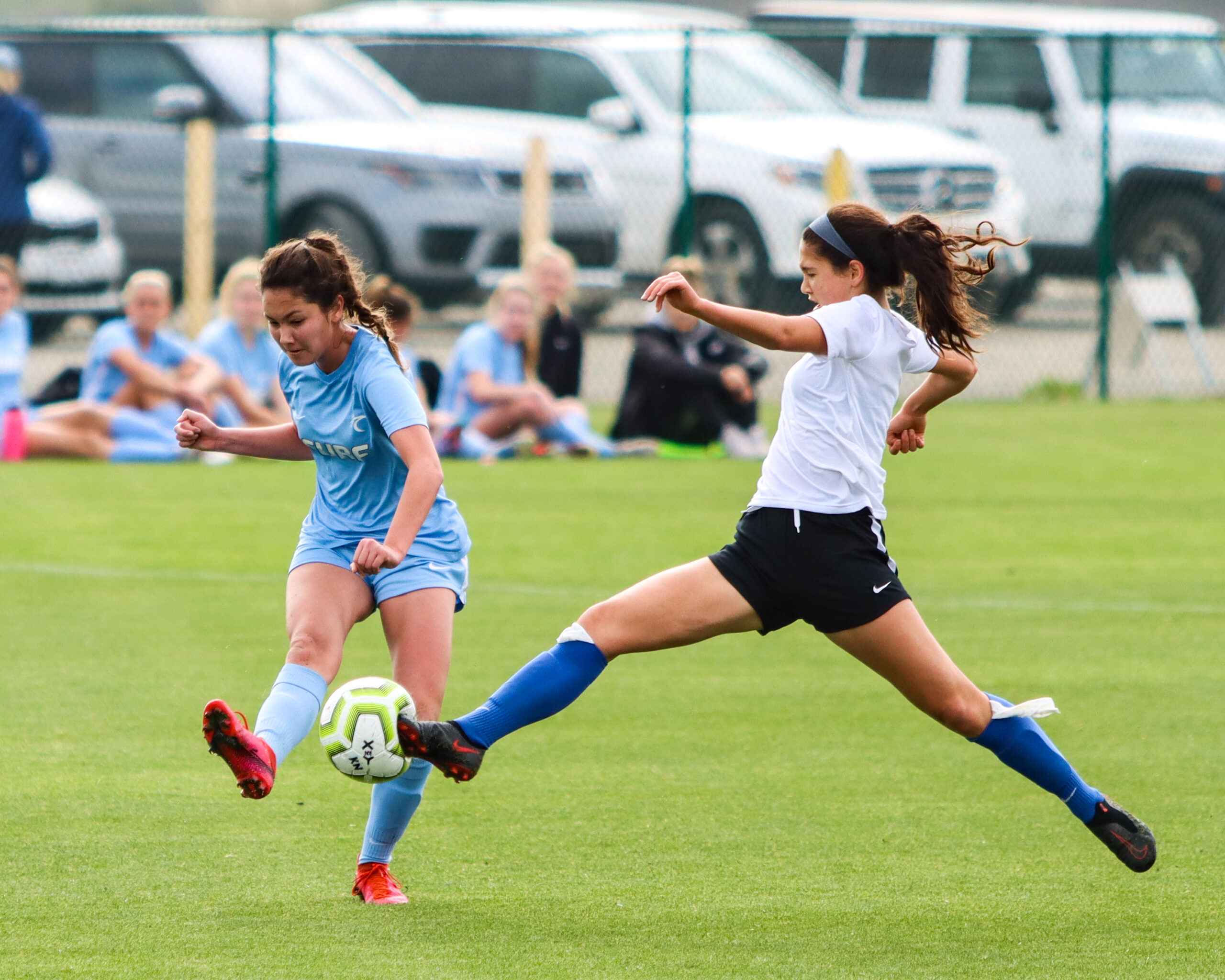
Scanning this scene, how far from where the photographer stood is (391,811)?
181 inches

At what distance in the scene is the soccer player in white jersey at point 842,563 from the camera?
4.58 meters

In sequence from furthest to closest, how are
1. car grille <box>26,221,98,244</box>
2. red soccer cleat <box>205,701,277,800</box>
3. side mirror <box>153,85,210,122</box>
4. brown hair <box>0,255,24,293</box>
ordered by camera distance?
side mirror <box>153,85,210,122</box>
car grille <box>26,221,98,244</box>
brown hair <box>0,255,24,293</box>
red soccer cleat <box>205,701,277,800</box>

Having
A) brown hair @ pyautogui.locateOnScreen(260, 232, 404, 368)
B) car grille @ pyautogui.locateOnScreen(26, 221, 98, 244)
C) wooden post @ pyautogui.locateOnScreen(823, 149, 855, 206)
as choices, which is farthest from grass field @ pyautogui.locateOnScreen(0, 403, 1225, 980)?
car grille @ pyautogui.locateOnScreen(26, 221, 98, 244)

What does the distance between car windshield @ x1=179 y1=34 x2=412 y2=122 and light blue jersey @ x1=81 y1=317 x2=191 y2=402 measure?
455 cm

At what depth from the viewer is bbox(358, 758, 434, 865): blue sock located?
459cm

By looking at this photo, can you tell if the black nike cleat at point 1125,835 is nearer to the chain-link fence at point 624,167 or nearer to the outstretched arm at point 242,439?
the outstretched arm at point 242,439

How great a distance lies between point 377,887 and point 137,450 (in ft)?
29.4

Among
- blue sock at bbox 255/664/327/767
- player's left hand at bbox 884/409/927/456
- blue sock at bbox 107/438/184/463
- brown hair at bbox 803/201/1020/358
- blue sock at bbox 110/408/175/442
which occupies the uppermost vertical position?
brown hair at bbox 803/201/1020/358

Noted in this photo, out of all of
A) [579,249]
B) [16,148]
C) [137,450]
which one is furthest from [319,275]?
Result: [579,249]

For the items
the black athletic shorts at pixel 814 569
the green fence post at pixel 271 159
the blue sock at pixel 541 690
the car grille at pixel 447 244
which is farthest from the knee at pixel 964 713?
the car grille at pixel 447 244

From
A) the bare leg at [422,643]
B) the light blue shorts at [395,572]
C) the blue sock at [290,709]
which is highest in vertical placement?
the light blue shorts at [395,572]

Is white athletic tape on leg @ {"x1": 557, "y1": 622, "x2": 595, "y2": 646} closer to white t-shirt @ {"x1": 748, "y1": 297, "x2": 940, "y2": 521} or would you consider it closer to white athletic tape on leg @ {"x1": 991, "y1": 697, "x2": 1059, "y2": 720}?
white athletic tape on leg @ {"x1": 991, "y1": 697, "x2": 1059, "y2": 720}

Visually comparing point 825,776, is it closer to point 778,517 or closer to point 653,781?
point 653,781

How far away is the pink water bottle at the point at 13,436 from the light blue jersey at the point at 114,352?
0.49 metres
